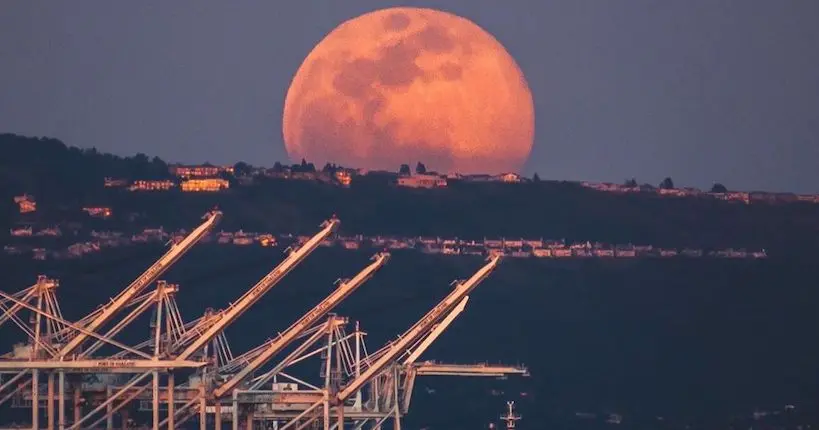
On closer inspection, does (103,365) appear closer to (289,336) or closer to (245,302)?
(245,302)

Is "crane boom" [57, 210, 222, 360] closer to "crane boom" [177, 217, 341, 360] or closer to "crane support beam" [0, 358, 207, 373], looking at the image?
"crane support beam" [0, 358, 207, 373]

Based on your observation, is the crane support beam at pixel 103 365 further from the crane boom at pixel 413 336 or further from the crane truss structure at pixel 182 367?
the crane boom at pixel 413 336

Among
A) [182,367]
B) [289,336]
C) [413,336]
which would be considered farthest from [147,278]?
[413,336]

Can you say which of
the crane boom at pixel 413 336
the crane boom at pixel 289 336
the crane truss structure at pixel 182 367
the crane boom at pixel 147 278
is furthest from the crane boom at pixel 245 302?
the crane boom at pixel 413 336

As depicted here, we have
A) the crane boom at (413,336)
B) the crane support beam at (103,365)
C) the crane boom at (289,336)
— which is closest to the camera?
the crane support beam at (103,365)

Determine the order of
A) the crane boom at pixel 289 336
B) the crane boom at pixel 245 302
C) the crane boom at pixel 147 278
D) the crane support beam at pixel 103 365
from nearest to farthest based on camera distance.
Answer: the crane support beam at pixel 103 365
the crane boom at pixel 147 278
the crane boom at pixel 245 302
the crane boom at pixel 289 336

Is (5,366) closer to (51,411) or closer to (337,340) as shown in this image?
(51,411)

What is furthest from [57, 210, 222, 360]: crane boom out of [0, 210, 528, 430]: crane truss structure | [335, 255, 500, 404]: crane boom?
[335, 255, 500, 404]: crane boom
